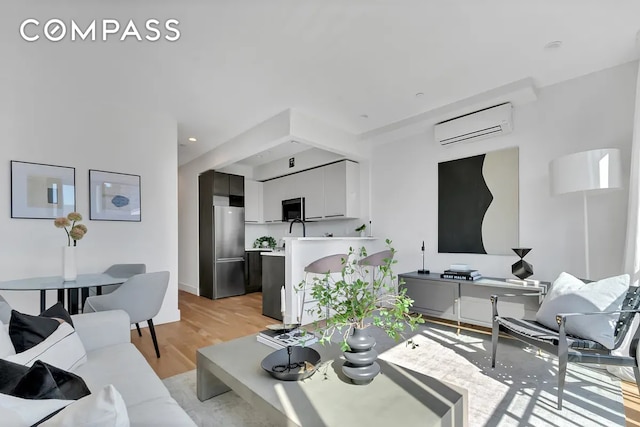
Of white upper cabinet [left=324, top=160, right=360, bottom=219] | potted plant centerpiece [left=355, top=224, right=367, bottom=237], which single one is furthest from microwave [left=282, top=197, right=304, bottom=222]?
potted plant centerpiece [left=355, top=224, right=367, bottom=237]

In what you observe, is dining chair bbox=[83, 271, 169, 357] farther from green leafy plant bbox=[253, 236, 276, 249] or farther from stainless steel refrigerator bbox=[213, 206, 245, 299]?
green leafy plant bbox=[253, 236, 276, 249]

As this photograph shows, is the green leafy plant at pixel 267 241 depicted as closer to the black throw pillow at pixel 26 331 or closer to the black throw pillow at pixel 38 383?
the black throw pillow at pixel 26 331

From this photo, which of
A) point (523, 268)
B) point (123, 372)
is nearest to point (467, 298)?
point (523, 268)

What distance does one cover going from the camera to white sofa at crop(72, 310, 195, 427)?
1.19 m

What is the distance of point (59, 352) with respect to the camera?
140cm

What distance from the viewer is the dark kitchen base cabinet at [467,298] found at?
3.03 meters

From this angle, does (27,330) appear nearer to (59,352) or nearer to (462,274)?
(59,352)

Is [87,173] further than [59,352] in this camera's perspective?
Yes

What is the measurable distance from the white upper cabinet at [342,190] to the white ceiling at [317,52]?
1359 mm

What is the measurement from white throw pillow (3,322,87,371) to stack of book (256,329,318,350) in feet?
3.19

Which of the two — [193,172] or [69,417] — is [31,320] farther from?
[193,172]

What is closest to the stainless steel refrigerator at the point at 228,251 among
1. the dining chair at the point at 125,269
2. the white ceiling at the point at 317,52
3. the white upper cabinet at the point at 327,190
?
the white upper cabinet at the point at 327,190

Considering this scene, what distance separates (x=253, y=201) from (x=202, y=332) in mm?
3455

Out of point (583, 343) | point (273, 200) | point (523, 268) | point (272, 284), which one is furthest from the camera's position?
point (273, 200)
